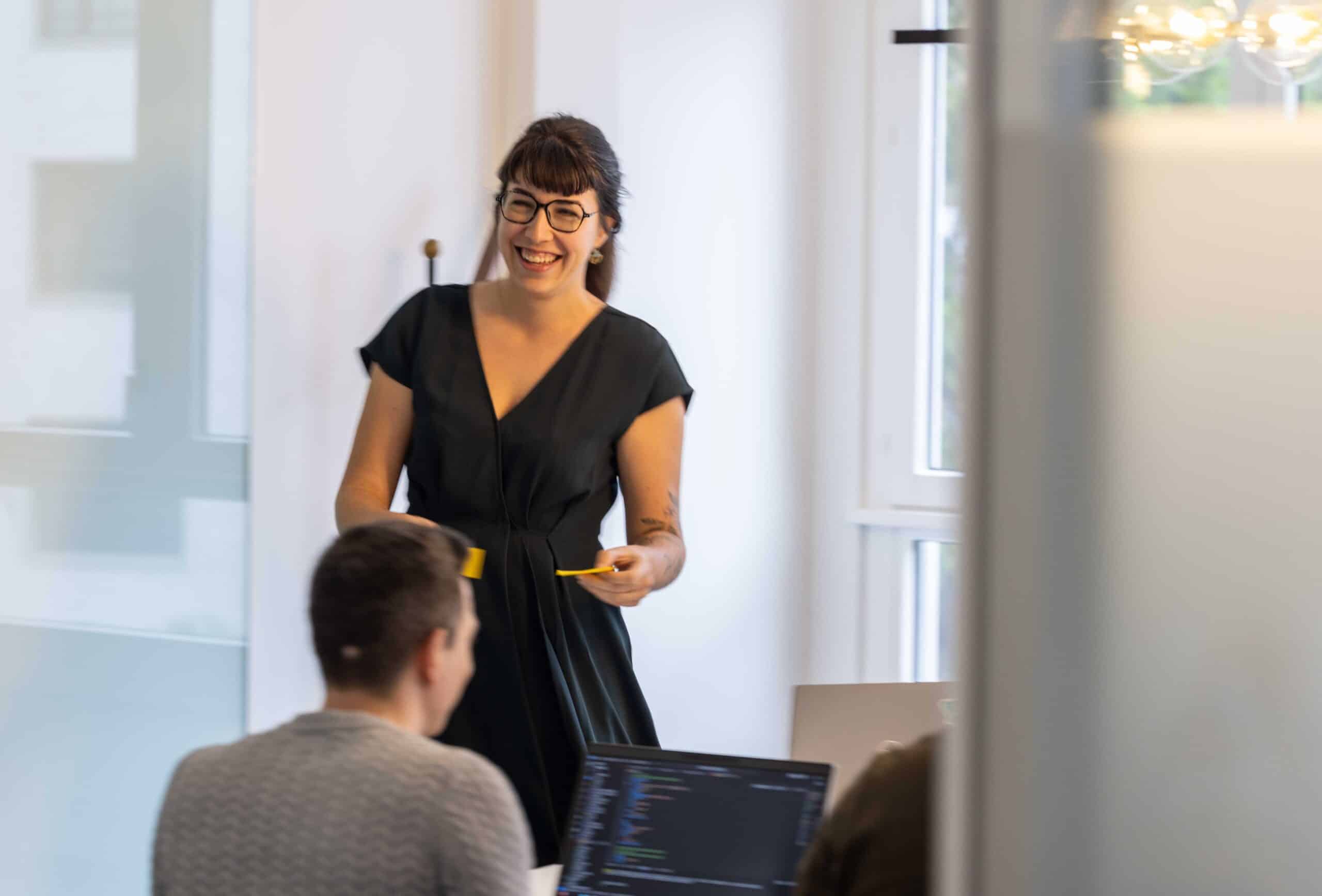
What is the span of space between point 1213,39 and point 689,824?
0.92m

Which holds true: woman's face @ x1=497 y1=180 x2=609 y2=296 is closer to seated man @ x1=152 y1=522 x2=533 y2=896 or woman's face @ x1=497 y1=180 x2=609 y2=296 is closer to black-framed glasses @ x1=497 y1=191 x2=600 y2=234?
black-framed glasses @ x1=497 y1=191 x2=600 y2=234

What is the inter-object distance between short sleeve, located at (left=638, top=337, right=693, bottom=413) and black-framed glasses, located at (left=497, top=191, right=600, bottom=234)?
0.84ft

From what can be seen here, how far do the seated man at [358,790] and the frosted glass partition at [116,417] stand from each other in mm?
1338

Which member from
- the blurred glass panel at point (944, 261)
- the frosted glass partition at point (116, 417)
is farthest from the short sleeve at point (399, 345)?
the blurred glass panel at point (944, 261)

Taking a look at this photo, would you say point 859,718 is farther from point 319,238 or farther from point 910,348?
point 910,348

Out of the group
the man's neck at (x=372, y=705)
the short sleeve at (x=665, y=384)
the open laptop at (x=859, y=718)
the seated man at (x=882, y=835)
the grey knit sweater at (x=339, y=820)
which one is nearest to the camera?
the seated man at (x=882, y=835)

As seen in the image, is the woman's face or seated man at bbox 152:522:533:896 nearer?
seated man at bbox 152:522:533:896

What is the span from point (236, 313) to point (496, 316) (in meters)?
0.76

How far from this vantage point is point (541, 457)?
7.59 feet

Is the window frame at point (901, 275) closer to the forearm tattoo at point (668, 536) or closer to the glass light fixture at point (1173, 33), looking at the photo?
the forearm tattoo at point (668, 536)

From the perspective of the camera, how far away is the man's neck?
1.40m

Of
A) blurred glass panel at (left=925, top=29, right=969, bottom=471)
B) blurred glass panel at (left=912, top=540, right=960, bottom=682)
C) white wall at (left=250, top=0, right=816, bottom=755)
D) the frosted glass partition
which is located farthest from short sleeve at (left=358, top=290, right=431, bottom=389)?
blurred glass panel at (left=912, top=540, right=960, bottom=682)

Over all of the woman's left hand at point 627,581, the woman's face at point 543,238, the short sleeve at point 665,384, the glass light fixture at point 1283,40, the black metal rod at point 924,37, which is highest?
the black metal rod at point 924,37

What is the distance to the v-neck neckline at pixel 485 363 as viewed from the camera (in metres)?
2.35
